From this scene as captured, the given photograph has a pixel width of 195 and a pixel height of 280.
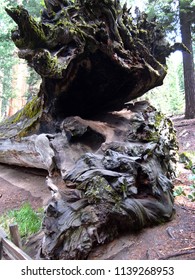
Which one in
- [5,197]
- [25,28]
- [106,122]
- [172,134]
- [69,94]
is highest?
[25,28]

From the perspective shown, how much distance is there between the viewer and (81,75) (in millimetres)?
5188

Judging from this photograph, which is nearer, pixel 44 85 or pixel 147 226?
pixel 147 226

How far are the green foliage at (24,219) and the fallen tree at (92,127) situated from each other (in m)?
0.84

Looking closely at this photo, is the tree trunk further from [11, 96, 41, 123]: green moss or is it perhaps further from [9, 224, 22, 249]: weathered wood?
[9, 224, 22, 249]: weathered wood

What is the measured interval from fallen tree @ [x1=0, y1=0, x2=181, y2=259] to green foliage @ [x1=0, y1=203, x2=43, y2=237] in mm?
843

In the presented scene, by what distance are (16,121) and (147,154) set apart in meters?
4.15

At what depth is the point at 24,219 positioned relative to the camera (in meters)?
4.55

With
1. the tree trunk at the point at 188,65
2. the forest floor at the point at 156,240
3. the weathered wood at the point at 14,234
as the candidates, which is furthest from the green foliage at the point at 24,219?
the tree trunk at the point at 188,65

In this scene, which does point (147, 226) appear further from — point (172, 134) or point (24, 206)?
point (172, 134)

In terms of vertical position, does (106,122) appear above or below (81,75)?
below

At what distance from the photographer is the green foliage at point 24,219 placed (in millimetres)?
4184

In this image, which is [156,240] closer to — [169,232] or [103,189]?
[169,232]
